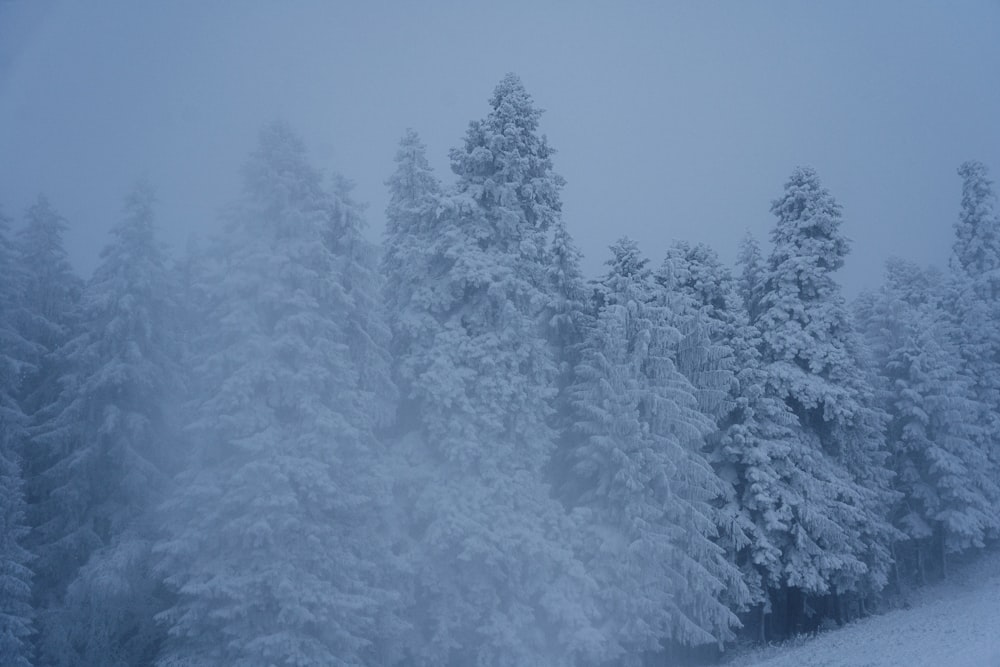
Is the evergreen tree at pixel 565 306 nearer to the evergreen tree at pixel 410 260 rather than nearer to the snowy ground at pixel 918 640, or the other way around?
the evergreen tree at pixel 410 260

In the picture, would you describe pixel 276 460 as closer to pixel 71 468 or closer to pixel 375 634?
pixel 375 634

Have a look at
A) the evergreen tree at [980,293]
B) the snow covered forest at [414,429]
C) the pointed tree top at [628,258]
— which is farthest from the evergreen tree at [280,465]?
the evergreen tree at [980,293]

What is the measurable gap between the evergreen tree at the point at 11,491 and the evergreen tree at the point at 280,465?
10.2ft

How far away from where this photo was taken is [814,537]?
26.5m

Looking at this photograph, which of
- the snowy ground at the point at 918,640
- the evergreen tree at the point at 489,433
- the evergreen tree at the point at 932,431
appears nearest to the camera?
the snowy ground at the point at 918,640

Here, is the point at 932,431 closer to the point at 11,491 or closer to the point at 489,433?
the point at 489,433

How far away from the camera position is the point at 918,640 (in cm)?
2088

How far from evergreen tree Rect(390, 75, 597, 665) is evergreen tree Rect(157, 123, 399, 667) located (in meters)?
1.80

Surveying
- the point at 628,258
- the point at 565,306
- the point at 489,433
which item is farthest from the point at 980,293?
the point at 489,433

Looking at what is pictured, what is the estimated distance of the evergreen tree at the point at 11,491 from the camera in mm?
15781

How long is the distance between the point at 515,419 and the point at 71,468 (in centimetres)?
1198

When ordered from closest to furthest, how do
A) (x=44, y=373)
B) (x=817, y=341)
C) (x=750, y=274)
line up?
(x=44, y=373) → (x=817, y=341) → (x=750, y=274)

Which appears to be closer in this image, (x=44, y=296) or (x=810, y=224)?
(x=44, y=296)

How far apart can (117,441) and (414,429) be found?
26.2ft
